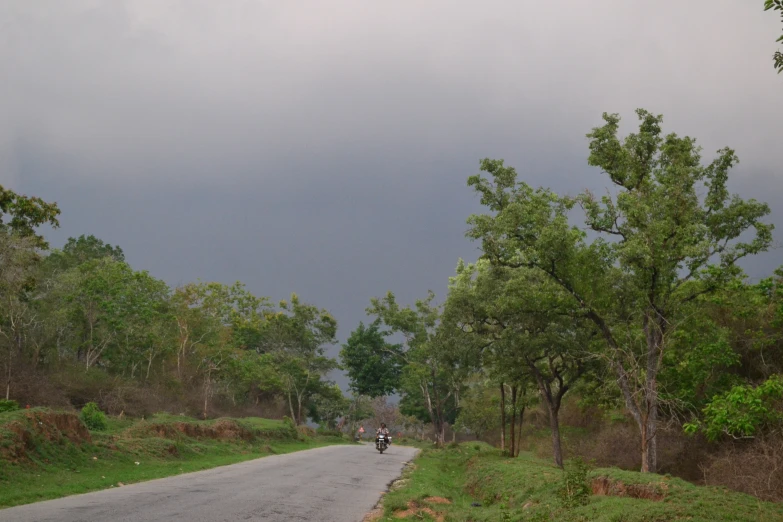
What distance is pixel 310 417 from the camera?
8144 cm

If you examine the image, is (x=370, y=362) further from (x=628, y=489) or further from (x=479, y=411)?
(x=628, y=489)

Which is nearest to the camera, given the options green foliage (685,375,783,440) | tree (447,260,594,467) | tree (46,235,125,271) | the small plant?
the small plant

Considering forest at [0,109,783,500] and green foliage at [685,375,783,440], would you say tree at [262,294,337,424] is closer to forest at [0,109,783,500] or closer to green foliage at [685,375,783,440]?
forest at [0,109,783,500]

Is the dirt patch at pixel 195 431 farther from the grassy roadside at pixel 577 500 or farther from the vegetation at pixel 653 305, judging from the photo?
the vegetation at pixel 653 305

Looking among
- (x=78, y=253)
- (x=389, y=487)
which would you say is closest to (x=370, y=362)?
(x=78, y=253)

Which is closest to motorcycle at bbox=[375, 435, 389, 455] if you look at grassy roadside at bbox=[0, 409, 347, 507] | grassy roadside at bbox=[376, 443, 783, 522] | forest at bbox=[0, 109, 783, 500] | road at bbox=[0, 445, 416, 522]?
forest at bbox=[0, 109, 783, 500]

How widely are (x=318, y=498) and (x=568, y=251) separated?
1102 centimetres

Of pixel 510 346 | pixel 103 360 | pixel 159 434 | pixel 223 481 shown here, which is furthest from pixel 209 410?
pixel 223 481

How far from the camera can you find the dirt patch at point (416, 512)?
48.1 feet

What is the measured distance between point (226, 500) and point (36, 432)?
25.9ft

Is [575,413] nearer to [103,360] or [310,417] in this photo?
[103,360]

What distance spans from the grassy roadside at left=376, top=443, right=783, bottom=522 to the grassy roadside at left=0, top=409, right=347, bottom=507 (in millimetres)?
7388

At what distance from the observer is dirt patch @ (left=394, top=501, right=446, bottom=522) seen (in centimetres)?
1465

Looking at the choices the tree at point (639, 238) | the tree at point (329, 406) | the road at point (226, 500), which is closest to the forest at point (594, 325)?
the tree at point (639, 238)
